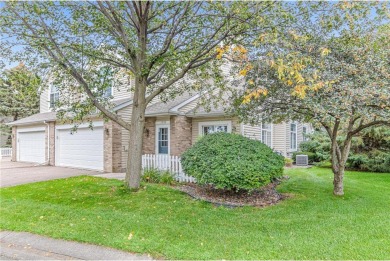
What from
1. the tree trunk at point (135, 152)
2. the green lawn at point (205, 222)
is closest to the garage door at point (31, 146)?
the green lawn at point (205, 222)

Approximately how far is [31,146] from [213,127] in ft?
42.6

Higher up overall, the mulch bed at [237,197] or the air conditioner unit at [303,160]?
the air conditioner unit at [303,160]

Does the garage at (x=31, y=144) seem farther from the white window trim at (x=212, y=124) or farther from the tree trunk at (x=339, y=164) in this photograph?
the tree trunk at (x=339, y=164)

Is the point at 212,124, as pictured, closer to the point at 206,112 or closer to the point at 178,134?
the point at 206,112

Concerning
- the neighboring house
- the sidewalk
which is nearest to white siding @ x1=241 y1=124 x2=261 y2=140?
the sidewalk

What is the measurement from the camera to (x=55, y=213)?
20.5ft

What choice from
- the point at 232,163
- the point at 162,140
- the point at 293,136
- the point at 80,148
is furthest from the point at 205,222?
the point at 293,136

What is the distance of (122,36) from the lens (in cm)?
781

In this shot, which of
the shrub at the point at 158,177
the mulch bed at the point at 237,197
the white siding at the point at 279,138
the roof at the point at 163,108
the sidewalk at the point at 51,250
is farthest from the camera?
the white siding at the point at 279,138

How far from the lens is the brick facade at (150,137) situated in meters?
13.6

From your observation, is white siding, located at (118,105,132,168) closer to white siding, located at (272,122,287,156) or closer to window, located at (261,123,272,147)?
window, located at (261,123,272,147)

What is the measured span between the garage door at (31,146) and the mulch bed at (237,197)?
494 inches

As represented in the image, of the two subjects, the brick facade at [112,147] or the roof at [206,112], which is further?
the brick facade at [112,147]

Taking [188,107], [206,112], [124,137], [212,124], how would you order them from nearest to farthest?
[206,112] → [212,124] → [188,107] → [124,137]
